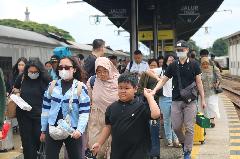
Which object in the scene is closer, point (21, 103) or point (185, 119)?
point (21, 103)

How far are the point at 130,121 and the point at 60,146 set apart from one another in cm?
113

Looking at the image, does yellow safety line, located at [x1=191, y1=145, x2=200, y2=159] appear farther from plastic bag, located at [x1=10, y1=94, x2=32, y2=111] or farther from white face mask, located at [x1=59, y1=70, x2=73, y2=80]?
white face mask, located at [x1=59, y1=70, x2=73, y2=80]

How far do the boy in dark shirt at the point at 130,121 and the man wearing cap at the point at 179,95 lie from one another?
8.87 feet

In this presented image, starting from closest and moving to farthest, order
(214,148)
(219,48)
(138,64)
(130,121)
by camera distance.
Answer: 1. (130,121)
2. (214,148)
3. (138,64)
4. (219,48)

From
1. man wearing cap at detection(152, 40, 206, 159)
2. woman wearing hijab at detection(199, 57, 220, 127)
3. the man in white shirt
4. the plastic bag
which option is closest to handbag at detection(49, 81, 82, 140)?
the plastic bag

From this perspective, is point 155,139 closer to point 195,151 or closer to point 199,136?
point 195,151

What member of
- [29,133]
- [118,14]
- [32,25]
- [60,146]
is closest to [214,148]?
[29,133]

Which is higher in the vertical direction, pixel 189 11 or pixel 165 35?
pixel 189 11

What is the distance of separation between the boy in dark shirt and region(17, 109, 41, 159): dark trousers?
2196mm

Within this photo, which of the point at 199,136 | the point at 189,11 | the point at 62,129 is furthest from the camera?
the point at 189,11

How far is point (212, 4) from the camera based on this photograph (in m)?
25.2

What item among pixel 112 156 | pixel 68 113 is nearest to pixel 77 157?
pixel 68 113

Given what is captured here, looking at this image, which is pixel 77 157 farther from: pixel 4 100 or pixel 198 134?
pixel 198 134

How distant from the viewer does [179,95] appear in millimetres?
7406
